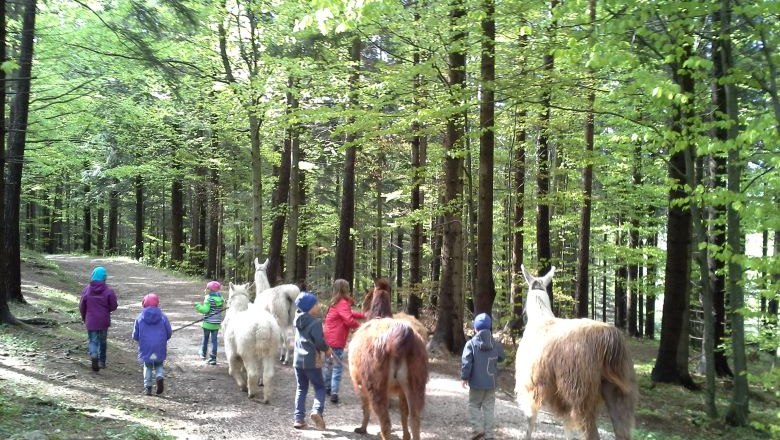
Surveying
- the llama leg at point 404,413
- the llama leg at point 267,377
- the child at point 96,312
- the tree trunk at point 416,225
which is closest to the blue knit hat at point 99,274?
the child at point 96,312

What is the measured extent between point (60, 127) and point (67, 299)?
16.1ft

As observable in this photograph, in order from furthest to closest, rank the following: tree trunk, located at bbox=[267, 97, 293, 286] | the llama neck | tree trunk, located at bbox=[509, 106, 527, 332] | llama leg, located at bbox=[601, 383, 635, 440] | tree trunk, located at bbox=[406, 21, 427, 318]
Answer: tree trunk, located at bbox=[267, 97, 293, 286], tree trunk, located at bbox=[509, 106, 527, 332], tree trunk, located at bbox=[406, 21, 427, 318], the llama neck, llama leg, located at bbox=[601, 383, 635, 440]

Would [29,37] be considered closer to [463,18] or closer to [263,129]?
[263,129]

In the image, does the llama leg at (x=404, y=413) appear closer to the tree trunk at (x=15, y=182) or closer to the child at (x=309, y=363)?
the child at (x=309, y=363)

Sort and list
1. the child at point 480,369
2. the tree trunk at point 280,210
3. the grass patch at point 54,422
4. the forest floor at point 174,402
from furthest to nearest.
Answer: the tree trunk at point 280,210 → the child at point 480,369 → the forest floor at point 174,402 → the grass patch at point 54,422

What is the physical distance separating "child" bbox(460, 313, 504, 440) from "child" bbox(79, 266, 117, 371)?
5.46m

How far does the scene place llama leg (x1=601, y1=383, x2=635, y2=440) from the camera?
17.6 feet

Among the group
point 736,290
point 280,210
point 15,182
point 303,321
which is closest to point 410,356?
point 303,321

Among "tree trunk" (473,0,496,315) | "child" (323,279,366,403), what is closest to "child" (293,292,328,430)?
"child" (323,279,366,403)

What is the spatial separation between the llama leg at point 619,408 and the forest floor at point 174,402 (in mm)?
2012

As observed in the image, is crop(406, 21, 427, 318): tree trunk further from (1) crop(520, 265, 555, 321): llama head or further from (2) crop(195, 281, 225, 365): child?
(1) crop(520, 265, 555, 321): llama head

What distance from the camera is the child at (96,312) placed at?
25.9 ft

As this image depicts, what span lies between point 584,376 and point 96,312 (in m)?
6.89

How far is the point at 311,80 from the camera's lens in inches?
543
